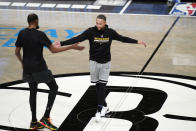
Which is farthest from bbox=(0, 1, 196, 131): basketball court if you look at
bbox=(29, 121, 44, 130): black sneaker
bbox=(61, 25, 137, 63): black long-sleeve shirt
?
bbox=(61, 25, 137, 63): black long-sleeve shirt

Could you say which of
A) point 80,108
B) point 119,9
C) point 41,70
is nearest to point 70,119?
point 80,108

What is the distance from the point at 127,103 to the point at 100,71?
1.08 meters

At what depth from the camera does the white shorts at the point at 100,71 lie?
5.90 meters

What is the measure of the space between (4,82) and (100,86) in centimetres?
284

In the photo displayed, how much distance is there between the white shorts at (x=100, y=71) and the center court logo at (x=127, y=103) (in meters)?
0.67

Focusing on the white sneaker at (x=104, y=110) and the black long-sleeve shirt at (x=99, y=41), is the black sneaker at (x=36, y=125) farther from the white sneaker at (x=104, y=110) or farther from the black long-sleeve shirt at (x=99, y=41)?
the black long-sleeve shirt at (x=99, y=41)

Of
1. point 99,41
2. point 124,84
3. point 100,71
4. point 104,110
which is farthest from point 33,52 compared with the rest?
point 124,84

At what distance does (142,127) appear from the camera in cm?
578

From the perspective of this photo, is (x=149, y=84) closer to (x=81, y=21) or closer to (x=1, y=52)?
(x=1, y=52)

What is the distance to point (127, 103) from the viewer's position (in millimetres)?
6723

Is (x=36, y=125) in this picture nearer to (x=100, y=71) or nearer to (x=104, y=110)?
(x=104, y=110)

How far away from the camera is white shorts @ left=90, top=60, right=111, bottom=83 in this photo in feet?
19.4

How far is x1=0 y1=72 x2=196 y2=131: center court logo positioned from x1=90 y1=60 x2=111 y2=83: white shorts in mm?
670

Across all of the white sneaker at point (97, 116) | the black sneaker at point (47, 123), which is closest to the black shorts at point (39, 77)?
the black sneaker at point (47, 123)
